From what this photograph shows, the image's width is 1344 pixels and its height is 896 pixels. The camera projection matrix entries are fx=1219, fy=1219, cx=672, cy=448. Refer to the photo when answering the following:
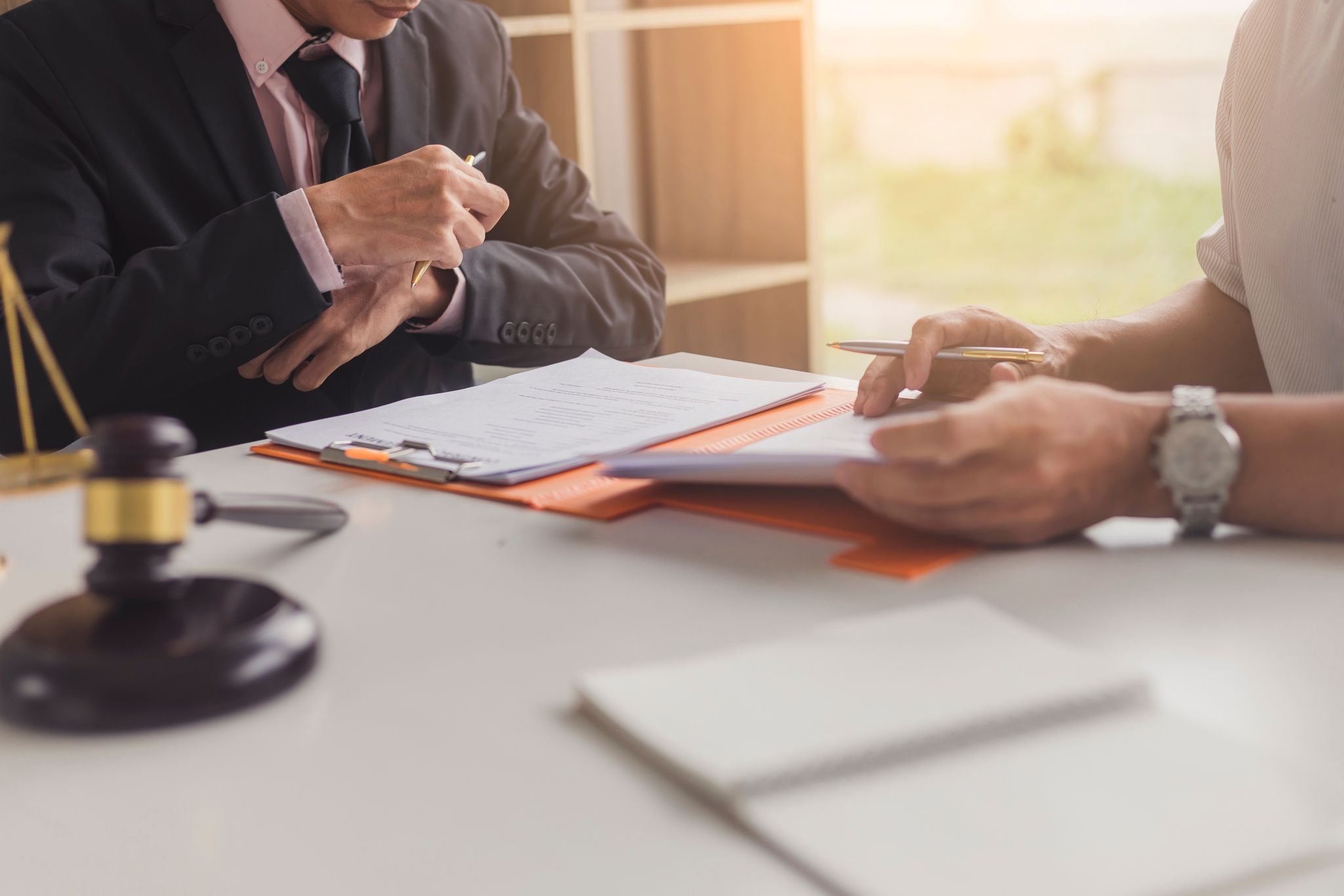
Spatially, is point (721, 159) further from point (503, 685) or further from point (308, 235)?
point (503, 685)

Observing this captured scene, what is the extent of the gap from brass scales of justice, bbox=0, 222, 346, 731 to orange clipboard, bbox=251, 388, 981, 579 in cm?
33

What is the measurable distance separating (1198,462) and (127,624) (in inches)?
23.3

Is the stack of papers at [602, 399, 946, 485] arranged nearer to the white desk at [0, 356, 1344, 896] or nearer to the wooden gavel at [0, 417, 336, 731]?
the white desk at [0, 356, 1344, 896]

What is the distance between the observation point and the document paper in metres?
0.95

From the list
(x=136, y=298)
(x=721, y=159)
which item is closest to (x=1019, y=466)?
(x=136, y=298)

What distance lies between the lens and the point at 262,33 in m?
1.58

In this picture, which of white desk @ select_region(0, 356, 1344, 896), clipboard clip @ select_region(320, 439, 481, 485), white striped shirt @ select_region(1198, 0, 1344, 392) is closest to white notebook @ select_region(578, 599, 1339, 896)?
white desk @ select_region(0, 356, 1344, 896)

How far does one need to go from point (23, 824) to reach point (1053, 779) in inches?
15.3

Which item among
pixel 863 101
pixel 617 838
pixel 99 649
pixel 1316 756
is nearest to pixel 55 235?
pixel 99 649

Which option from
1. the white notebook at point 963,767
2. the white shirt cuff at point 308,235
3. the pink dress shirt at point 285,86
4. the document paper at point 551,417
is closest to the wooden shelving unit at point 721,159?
the pink dress shirt at point 285,86

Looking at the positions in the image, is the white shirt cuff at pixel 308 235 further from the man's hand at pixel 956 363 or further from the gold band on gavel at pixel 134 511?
the gold band on gavel at pixel 134 511

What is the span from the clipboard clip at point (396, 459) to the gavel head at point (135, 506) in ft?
1.21

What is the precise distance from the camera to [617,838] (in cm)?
44

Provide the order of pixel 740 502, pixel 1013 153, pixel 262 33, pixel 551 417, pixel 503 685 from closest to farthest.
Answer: pixel 503 685 < pixel 740 502 < pixel 551 417 < pixel 262 33 < pixel 1013 153
